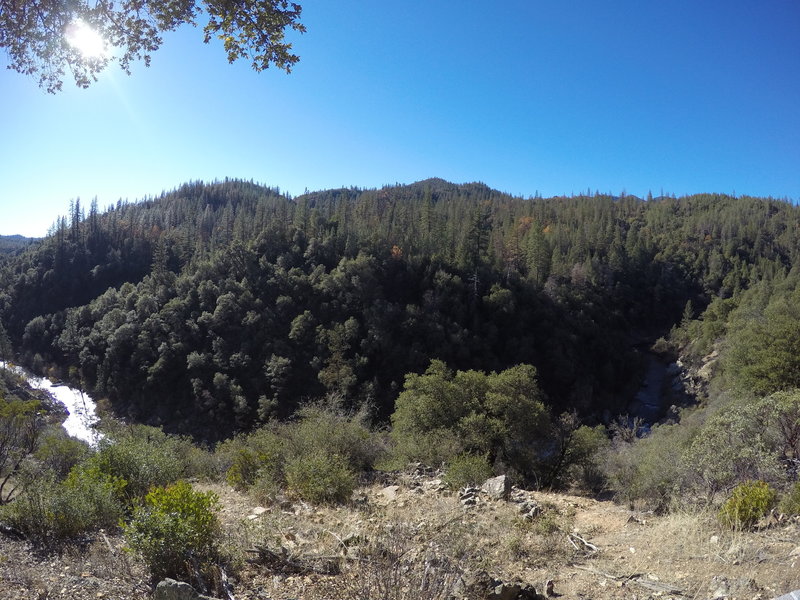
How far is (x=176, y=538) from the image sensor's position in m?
4.42

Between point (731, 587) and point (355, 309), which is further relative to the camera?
point (355, 309)

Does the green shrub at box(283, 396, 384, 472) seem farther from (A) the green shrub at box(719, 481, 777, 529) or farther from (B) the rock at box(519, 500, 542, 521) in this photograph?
(A) the green shrub at box(719, 481, 777, 529)

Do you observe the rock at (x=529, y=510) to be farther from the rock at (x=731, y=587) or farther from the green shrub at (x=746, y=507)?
the rock at (x=731, y=587)

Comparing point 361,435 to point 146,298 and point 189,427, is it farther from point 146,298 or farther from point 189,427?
point 146,298

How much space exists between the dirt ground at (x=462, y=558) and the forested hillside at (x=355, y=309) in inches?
870

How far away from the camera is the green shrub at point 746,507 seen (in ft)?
18.4

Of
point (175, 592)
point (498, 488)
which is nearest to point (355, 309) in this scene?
point (498, 488)

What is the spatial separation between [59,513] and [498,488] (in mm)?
7311

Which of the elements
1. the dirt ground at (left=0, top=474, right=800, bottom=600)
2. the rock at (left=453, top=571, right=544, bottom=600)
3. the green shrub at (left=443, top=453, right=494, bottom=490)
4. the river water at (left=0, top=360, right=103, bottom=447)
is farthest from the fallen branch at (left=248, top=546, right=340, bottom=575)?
the river water at (left=0, top=360, right=103, bottom=447)

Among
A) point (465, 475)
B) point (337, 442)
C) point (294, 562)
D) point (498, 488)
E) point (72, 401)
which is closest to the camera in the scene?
point (294, 562)

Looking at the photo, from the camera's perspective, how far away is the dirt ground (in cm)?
414

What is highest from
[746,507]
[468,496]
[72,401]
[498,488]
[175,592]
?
[746,507]

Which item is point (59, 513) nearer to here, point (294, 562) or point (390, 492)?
point (294, 562)

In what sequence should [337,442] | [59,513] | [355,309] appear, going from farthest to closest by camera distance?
[355,309], [337,442], [59,513]
